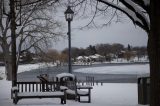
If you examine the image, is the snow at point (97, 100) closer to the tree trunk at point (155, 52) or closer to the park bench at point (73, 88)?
the park bench at point (73, 88)

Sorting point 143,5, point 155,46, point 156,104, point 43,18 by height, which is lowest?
point 156,104

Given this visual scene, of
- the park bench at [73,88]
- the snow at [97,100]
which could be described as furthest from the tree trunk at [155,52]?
the park bench at [73,88]

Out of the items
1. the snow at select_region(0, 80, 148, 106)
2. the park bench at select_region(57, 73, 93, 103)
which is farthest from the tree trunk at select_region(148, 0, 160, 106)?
the park bench at select_region(57, 73, 93, 103)

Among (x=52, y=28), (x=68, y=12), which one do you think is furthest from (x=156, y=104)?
(x=52, y=28)

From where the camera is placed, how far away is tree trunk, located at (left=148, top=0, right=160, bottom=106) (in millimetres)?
9930

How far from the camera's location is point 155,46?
9.96 meters

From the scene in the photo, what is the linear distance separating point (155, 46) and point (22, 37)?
31.7m

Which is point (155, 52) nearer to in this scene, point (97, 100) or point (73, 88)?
point (73, 88)

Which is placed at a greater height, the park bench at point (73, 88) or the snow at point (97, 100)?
the park bench at point (73, 88)

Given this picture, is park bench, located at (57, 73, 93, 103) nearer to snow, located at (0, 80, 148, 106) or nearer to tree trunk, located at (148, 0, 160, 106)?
snow, located at (0, 80, 148, 106)

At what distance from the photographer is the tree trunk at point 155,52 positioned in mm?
9930

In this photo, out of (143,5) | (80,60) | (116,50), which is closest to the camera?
(143,5)

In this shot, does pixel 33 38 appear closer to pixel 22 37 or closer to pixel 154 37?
pixel 22 37

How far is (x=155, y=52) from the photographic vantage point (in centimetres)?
1000
